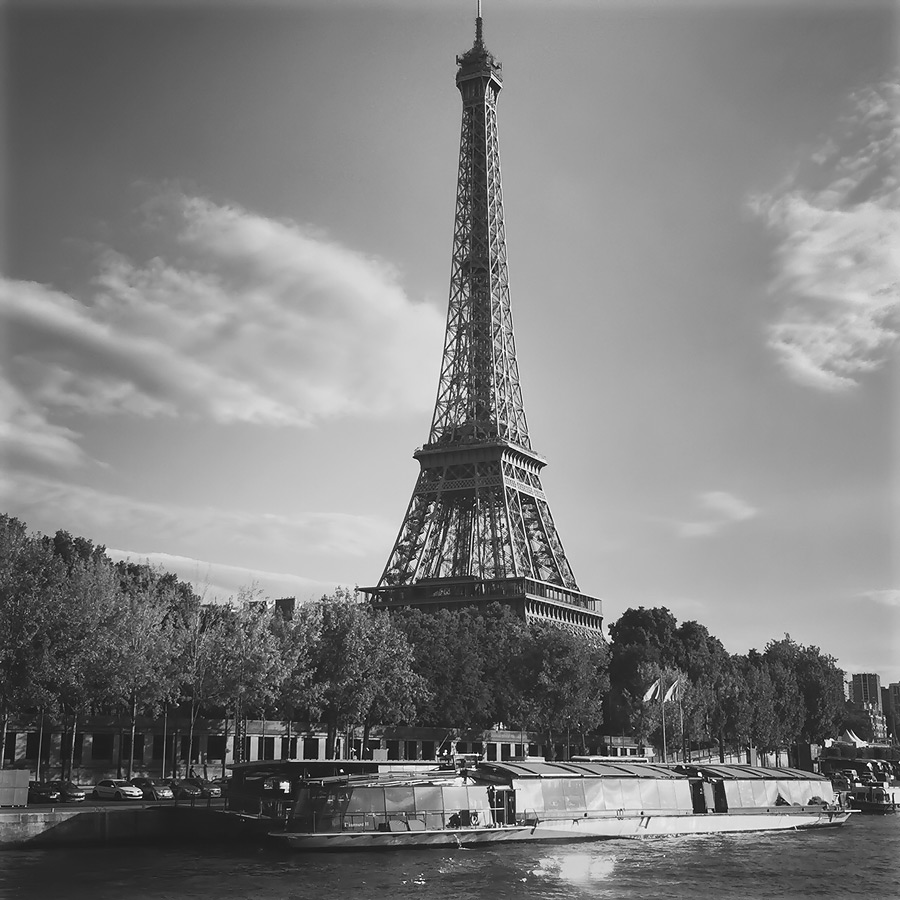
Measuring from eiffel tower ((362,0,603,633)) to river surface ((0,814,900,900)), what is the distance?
227 feet

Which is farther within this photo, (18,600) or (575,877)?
(18,600)

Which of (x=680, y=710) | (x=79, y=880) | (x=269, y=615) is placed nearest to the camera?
(x=79, y=880)

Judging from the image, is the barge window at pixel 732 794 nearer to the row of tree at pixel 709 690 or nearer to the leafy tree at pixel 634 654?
the row of tree at pixel 709 690

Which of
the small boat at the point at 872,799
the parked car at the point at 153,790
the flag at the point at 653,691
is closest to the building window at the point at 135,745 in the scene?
the parked car at the point at 153,790

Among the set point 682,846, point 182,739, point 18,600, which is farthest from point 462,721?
point 18,600

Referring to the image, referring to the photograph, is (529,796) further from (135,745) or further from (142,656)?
(135,745)

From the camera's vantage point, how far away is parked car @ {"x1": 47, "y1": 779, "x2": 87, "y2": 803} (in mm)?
57938

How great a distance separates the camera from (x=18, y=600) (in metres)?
58.8

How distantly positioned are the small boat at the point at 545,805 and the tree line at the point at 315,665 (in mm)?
16355

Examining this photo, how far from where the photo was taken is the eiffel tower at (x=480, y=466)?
128 metres

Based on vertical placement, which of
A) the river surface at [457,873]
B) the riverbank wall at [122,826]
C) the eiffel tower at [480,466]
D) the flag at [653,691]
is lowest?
the river surface at [457,873]

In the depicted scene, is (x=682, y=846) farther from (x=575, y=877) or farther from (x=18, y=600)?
(x=18, y=600)

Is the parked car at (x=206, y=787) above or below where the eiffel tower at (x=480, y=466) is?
below

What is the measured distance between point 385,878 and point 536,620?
78.9 metres
